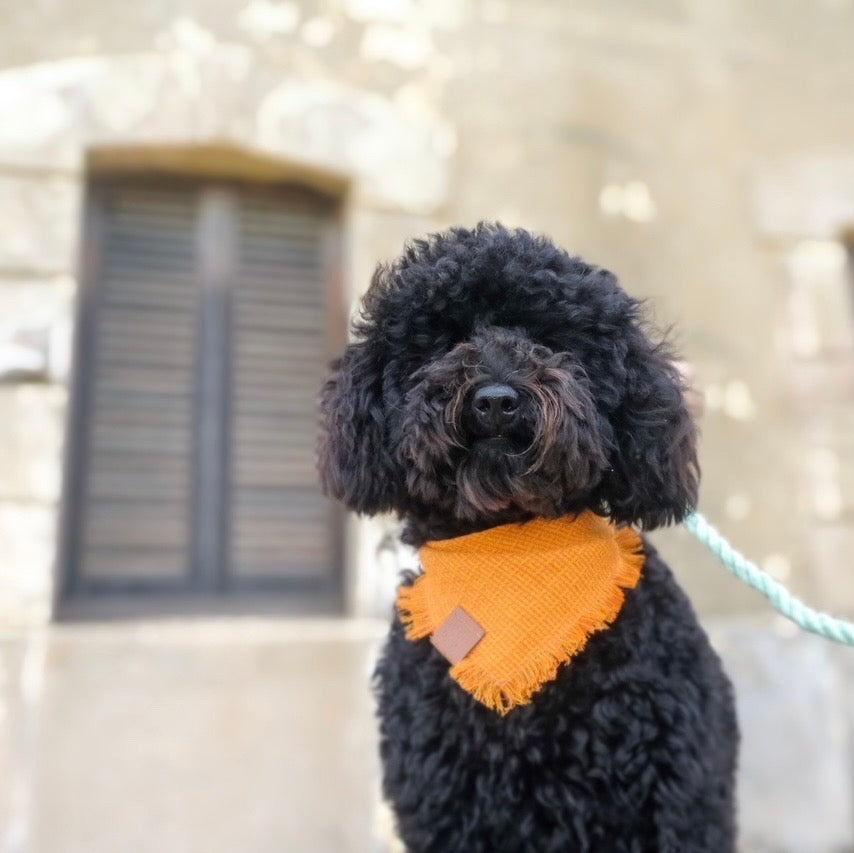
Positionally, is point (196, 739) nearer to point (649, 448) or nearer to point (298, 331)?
point (298, 331)

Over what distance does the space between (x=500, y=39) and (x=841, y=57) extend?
1.57 metres

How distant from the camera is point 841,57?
396cm

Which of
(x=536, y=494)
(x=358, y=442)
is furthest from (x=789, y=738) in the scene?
(x=358, y=442)

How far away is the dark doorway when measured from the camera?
3.18 m

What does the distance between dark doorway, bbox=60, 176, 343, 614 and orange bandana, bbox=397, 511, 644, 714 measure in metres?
1.57

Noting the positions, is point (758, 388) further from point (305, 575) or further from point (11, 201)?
point (11, 201)

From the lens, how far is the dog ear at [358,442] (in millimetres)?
1783

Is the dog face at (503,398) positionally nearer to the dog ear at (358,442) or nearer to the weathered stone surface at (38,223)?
the dog ear at (358,442)

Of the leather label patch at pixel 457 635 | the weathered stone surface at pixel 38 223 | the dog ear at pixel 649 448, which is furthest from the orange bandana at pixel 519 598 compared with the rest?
the weathered stone surface at pixel 38 223

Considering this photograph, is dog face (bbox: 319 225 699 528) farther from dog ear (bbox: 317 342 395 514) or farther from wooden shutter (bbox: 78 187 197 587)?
wooden shutter (bbox: 78 187 197 587)

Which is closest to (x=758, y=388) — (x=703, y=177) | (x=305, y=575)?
(x=703, y=177)

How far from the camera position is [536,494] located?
1.64 metres

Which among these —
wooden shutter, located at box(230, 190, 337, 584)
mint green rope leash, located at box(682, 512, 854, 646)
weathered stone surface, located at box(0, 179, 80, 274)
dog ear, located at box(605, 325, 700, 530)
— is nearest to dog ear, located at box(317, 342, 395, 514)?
dog ear, located at box(605, 325, 700, 530)

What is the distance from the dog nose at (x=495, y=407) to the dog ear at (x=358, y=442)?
0.83 feet
